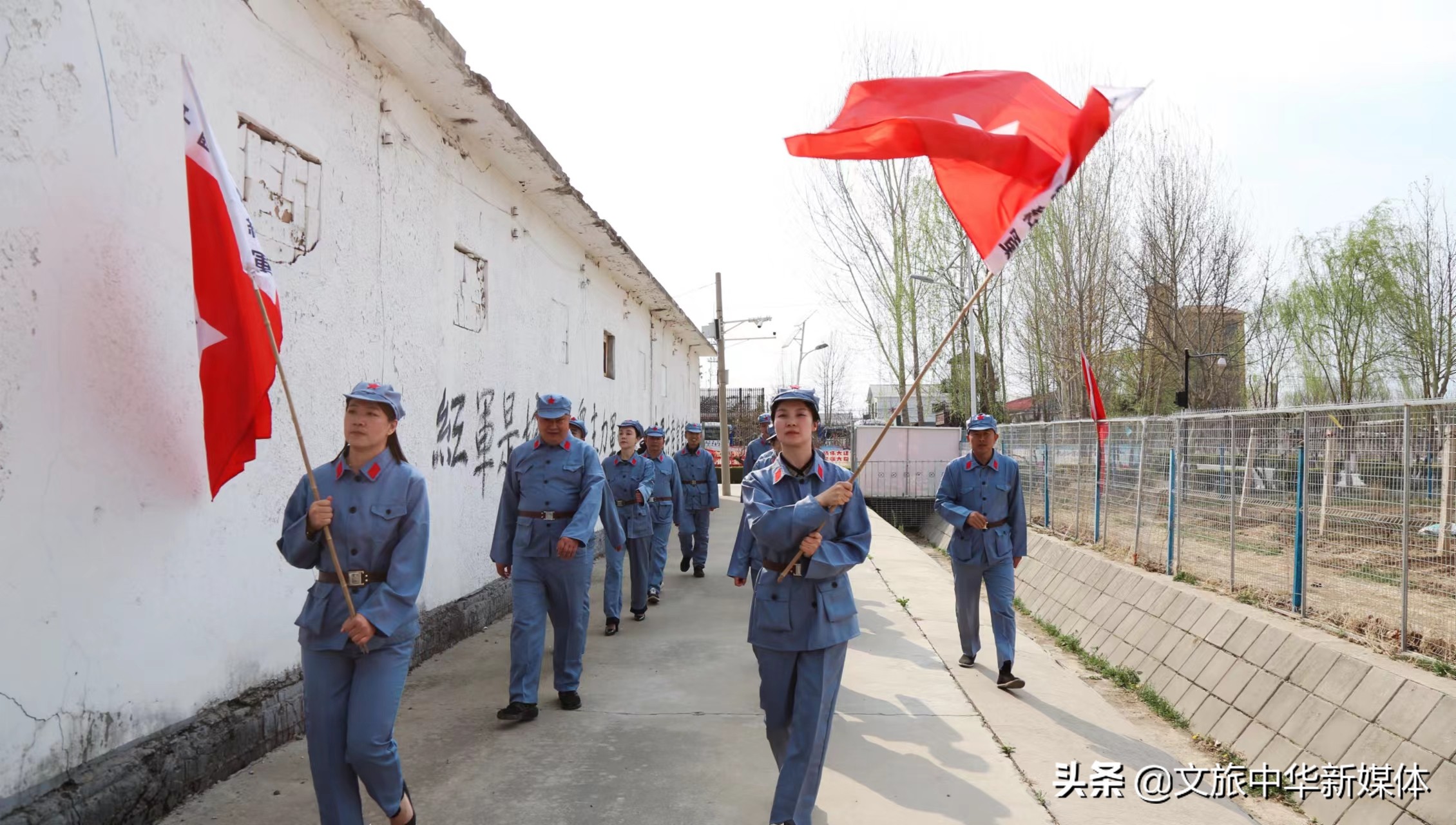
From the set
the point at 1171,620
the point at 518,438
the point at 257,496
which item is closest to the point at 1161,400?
the point at 1171,620

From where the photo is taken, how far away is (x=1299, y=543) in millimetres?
6777

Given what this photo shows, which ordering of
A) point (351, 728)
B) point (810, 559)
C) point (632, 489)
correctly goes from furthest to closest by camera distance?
point (632, 489) → point (810, 559) → point (351, 728)

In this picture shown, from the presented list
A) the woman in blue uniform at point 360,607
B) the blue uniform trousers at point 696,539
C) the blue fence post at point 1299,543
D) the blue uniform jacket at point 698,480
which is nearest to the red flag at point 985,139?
the woman in blue uniform at point 360,607

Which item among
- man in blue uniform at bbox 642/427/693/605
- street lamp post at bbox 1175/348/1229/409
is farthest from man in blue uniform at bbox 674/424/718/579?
street lamp post at bbox 1175/348/1229/409

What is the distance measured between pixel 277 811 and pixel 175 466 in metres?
1.65

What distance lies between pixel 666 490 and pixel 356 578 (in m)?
6.63

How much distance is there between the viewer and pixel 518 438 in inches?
380

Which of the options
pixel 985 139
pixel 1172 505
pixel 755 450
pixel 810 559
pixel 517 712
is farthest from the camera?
pixel 755 450

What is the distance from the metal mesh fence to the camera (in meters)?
5.51

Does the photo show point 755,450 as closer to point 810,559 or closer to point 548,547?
point 548,547

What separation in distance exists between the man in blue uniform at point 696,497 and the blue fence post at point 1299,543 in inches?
264

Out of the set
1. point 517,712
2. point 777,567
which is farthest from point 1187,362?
point 777,567

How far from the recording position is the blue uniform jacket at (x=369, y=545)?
11.9 ft

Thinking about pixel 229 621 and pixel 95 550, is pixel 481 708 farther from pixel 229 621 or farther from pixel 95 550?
pixel 95 550
